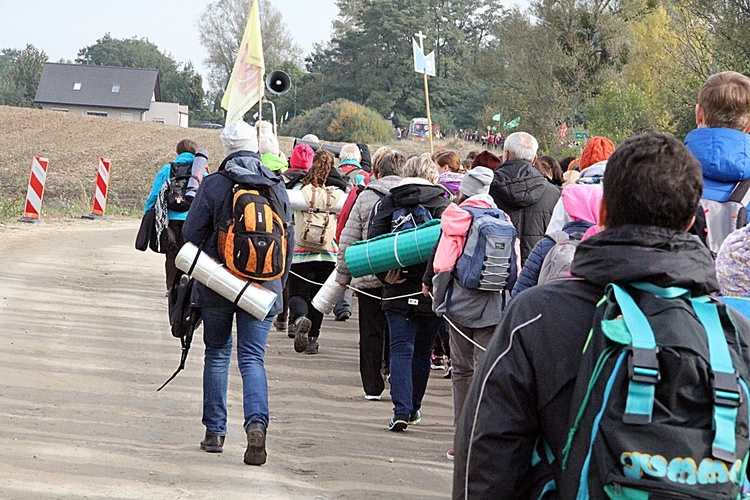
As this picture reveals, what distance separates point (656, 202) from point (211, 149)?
149ft

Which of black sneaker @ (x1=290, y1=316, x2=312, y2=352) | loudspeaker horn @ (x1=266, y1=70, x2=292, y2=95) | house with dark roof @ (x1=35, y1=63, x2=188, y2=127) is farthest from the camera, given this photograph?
house with dark roof @ (x1=35, y1=63, x2=188, y2=127)

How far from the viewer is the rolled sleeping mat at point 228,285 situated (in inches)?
254

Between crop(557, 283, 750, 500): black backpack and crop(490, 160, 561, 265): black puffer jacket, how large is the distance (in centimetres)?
506

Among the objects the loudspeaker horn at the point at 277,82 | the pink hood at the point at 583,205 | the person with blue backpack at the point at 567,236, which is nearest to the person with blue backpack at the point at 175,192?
the loudspeaker horn at the point at 277,82

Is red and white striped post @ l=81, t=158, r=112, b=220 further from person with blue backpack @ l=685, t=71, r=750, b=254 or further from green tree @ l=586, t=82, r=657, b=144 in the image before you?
person with blue backpack @ l=685, t=71, r=750, b=254

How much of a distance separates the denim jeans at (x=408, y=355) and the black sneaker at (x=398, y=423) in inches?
1.1

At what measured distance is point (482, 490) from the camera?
266cm

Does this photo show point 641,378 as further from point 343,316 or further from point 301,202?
point 343,316

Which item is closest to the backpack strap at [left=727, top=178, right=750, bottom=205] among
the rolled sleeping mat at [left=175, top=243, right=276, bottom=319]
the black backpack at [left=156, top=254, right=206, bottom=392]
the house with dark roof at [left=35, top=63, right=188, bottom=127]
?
the rolled sleeping mat at [left=175, top=243, right=276, bottom=319]

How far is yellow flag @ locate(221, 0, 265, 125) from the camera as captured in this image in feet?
41.4

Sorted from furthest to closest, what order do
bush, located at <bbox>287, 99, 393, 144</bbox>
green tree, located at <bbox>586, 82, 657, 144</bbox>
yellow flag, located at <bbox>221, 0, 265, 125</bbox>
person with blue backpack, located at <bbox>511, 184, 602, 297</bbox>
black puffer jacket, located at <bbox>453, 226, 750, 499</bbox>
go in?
1. bush, located at <bbox>287, 99, 393, 144</bbox>
2. green tree, located at <bbox>586, 82, 657, 144</bbox>
3. yellow flag, located at <bbox>221, 0, 265, 125</bbox>
4. person with blue backpack, located at <bbox>511, 184, 602, 297</bbox>
5. black puffer jacket, located at <bbox>453, 226, 750, 499</bbox>

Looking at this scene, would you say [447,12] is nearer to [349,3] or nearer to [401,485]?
[349,3]

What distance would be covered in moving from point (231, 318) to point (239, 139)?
1.09 m

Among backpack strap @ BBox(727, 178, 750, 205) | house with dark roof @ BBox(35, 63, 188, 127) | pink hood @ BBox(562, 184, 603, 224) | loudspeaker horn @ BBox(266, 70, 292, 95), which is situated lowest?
pink hood @ BBox(562, 184, 603, 224)
